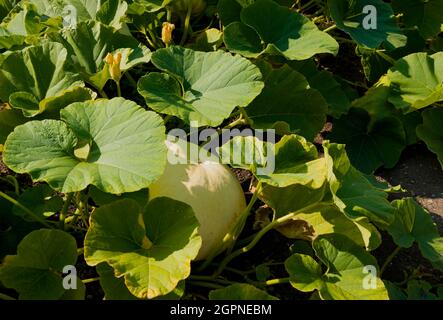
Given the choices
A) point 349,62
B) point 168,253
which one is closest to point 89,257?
point 168,253

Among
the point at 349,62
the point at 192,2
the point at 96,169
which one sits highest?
the point at 96,169

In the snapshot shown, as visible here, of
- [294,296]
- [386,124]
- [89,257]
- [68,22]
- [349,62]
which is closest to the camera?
[89,257]

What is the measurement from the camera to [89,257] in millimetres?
1573

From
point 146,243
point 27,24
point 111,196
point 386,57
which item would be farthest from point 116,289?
point 386,57

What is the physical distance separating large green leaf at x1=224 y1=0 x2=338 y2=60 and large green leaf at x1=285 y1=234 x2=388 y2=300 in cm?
78

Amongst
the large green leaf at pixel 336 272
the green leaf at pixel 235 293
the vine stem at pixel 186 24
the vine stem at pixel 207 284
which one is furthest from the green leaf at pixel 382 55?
the green leaf at pixel 235 293

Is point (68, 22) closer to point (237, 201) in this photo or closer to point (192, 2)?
point (192, 2)

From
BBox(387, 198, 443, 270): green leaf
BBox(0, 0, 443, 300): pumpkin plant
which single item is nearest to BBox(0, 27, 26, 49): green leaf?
BBox(0, 0, 443, 300): pumpkin plant

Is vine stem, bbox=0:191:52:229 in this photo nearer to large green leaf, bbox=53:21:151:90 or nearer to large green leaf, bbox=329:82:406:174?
large green leaf, bbox=53:21:151:90

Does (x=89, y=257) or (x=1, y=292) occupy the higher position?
(x=89, y=257)

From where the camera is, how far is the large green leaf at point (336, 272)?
1642 mm

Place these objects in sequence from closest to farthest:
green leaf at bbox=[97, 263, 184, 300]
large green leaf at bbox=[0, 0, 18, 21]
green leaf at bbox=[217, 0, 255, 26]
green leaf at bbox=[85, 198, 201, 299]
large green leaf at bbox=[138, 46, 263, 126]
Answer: green leaf at bbox=[85, 198, 201, 299] → green leaf at bbox=[97, 263, 184, 300] → large green leaf at bbox=[138, 46, 263, 126] → green leaf at bbox=[217, 0, 255, 26] → large green leaf at bbox=[0, 0, 18, 21]

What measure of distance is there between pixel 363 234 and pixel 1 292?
989 millimetres

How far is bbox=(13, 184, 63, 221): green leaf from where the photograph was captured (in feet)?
6.05
